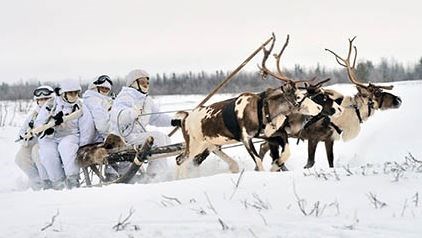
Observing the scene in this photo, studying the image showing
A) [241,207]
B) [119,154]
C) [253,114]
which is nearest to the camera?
[241,207]

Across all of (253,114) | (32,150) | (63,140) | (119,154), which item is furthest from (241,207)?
(32,150)

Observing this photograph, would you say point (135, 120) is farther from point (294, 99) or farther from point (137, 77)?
point (294, 99)

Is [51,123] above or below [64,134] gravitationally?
above

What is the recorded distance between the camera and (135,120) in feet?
34.3

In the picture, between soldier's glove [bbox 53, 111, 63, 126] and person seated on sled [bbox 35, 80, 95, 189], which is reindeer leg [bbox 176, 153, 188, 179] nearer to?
person seated on sled [bbox 35, 80, 95, 189]

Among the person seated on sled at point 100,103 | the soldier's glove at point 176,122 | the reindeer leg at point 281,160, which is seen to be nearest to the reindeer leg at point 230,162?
the soldier's glove at point 176,122

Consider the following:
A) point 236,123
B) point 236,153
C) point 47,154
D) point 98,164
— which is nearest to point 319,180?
point 236,123

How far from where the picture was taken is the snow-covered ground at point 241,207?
4363 mm

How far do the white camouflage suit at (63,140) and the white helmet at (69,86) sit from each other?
21cm

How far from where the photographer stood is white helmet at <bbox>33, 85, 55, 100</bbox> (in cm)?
1121

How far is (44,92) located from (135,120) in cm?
193

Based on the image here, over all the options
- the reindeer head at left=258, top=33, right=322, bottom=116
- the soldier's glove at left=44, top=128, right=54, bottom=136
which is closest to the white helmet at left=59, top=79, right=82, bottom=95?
the soldier's glove at left=44, top=128, right=54, bottom=136

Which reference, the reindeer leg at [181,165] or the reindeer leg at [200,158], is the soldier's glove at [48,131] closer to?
the reindeer leg at [181,165]

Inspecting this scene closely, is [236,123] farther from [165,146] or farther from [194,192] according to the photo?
[194,192]
